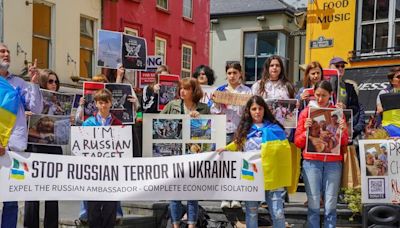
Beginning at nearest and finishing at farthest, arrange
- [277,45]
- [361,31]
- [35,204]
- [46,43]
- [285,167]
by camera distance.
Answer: [285,167] < [35,204] < [361,31] < [46,43] < [277,45]

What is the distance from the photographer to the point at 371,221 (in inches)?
202

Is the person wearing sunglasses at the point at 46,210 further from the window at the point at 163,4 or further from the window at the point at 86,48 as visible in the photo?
the window at the point at 163,4

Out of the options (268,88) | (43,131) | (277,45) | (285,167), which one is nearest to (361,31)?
(268,88)

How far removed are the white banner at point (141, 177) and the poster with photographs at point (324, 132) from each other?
58 centimetres

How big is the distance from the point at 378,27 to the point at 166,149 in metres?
7.13

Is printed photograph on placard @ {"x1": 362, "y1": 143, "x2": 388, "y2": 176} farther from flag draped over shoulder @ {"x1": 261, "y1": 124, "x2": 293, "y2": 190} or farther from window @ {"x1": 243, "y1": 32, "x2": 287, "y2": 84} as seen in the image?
window @ {"x1": 243, "y1": 32, "x2": 287, "y2": 84}

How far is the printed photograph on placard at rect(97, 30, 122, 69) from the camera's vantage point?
6617 millimetres

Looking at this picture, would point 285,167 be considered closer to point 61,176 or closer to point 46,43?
point 61,176

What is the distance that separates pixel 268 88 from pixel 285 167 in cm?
99

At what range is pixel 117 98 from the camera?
5621 mm

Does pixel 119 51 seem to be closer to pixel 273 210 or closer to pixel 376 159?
pixel 273 210

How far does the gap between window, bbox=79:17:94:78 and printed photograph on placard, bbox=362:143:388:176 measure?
34.9 ft

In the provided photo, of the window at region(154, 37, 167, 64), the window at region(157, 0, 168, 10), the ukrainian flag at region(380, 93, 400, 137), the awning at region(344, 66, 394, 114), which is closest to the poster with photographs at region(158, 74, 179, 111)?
the ukrainian flag at region(380, 93, 400, 137)

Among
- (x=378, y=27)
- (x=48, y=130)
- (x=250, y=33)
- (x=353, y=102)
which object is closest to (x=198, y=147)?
(x=48, y=130)
